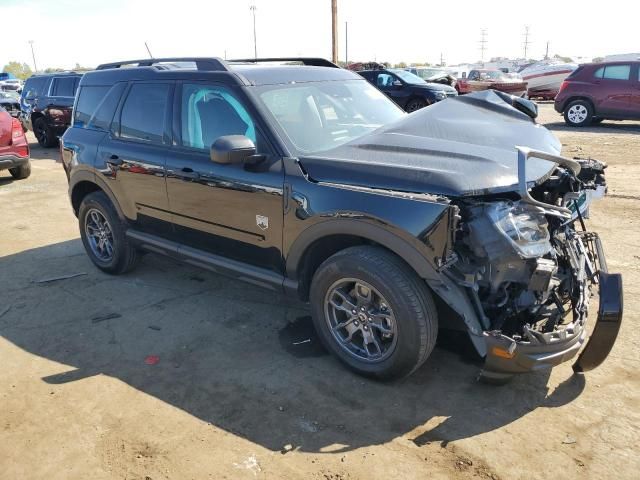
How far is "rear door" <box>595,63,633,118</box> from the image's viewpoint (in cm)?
1395

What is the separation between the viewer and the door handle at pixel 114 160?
476 centimetres

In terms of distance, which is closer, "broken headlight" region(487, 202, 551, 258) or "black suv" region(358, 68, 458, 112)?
"broken headlight" region(487, 202, 551, 258)

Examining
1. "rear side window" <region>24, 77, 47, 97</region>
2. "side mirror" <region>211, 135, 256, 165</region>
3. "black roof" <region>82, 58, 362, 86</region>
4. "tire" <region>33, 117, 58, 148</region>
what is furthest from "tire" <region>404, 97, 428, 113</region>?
"side mirror" <region>211, 135, 256, 165</region>

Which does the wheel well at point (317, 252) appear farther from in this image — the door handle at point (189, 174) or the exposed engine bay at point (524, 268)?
the door handle at point (189, 174)

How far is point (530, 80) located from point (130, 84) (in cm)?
2458

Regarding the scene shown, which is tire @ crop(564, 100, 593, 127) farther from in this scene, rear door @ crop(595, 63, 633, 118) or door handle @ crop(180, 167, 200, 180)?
door handle @ crop(180, 167, 200, 180)

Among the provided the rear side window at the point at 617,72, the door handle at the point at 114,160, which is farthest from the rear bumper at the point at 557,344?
the rear side window at the point at 617,72

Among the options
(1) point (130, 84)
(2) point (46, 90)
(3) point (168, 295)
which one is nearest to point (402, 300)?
(3) point (168, 295)

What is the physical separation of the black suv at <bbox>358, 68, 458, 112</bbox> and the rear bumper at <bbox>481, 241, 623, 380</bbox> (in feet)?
44.5

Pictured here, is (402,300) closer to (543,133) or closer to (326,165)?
(326,165)

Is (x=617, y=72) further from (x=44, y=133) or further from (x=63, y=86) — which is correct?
(x=44, y=133)

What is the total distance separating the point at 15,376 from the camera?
3633mm

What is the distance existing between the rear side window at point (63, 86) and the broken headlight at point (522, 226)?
44.4 ft

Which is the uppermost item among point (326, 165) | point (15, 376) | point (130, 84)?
point (130, 84)
